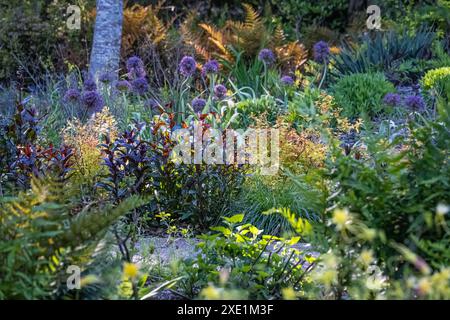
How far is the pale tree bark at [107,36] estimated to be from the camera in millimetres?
8945

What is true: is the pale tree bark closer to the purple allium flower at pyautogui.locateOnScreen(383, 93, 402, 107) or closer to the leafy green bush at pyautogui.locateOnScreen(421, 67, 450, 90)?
the leafy green bush at pyautogui.locateOnScreen(421, 67, 450, 90)

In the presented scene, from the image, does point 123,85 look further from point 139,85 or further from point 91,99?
point 91,99

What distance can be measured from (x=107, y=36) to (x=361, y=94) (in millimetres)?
3408

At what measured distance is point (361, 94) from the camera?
7.53 m

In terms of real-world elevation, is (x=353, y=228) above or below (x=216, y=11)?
below

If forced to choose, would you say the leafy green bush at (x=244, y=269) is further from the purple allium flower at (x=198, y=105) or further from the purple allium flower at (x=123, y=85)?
the purple allium flower at (x=123, y=85)

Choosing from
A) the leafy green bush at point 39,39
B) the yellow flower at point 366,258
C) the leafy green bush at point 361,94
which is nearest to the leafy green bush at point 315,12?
the leafy green bush at point 39,39

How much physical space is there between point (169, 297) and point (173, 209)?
65.8 inches

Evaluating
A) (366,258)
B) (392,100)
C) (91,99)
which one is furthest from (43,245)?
(392,100)

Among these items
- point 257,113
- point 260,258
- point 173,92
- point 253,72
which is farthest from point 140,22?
point 260,258

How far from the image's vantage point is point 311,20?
12.1 m

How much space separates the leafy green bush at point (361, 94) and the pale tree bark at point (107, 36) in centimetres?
294

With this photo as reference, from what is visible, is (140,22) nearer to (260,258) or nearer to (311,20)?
(311,20)

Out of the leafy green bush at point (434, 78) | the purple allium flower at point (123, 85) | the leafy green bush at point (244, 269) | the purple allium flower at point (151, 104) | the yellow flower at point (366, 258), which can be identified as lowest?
the leafy green bush at point (244, 269)
